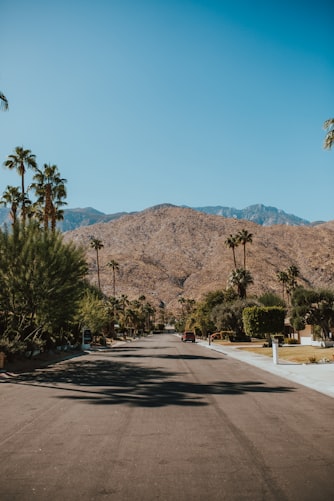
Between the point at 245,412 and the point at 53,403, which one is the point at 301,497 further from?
the point at 53,403

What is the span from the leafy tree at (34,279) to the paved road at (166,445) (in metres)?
13.8

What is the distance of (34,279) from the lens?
96.2 feet

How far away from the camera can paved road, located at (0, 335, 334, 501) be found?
6000 mm

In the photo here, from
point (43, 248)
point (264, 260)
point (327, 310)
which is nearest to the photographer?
point (43, 248)

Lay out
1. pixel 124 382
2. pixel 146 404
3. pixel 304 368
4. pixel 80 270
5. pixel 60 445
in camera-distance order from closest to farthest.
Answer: pixel 60 445 → pixel 146 404 → pixel 124 382 → pixel 304 368 → pixel 80 270

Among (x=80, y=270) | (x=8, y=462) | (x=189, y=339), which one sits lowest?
(x=189, y=339)

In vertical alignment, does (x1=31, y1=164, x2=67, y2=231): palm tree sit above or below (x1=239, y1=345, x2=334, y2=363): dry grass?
above

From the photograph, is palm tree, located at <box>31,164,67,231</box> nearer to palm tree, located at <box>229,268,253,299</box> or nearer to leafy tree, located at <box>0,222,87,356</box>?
leafy tree, located at <box>0,222,87,356</box>

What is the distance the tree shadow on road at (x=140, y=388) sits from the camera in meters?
13.9

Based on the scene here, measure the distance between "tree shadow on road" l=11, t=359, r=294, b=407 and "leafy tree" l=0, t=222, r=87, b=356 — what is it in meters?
8.27

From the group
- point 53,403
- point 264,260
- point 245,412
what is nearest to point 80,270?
point 53,403

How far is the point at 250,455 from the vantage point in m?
7.60

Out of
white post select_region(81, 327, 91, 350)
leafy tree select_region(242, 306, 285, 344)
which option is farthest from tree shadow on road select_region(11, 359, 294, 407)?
white post select_region(81, 327, 91, 350)

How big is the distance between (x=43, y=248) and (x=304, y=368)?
658 inches
